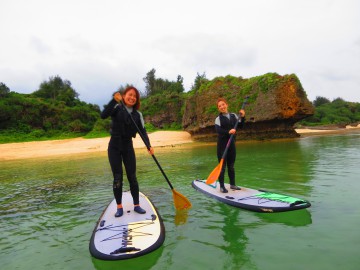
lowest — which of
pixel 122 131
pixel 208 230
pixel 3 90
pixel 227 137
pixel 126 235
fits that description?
pixel 208 230

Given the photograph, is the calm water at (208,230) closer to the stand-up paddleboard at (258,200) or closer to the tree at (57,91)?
the stand-up paddleboard at (258,200)

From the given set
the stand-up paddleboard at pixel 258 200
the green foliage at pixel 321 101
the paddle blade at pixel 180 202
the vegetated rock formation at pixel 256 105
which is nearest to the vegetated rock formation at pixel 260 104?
the vegetated rock formation at pixel 256 105

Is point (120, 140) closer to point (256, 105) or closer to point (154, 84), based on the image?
point (256, 105)

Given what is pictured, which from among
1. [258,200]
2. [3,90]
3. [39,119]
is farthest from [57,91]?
[258,200]

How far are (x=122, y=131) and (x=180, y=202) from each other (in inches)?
77.4

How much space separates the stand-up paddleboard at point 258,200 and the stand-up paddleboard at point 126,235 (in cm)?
176

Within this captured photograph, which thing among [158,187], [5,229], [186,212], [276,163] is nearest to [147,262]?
[186,212]

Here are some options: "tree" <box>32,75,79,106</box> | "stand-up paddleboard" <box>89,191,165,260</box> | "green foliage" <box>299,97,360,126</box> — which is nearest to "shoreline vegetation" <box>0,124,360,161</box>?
"tree" <box>32,75,79,106</box>

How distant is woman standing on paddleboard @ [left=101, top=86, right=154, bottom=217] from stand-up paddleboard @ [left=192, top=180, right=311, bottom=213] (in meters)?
1.96

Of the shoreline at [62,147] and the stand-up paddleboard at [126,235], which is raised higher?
the shoreline at [62,147]

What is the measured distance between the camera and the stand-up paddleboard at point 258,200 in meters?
5.10

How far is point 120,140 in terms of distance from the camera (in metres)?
4.99

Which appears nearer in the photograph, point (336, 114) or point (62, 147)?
point (62, 147)

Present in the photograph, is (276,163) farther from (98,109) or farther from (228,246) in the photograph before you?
(98,109)
